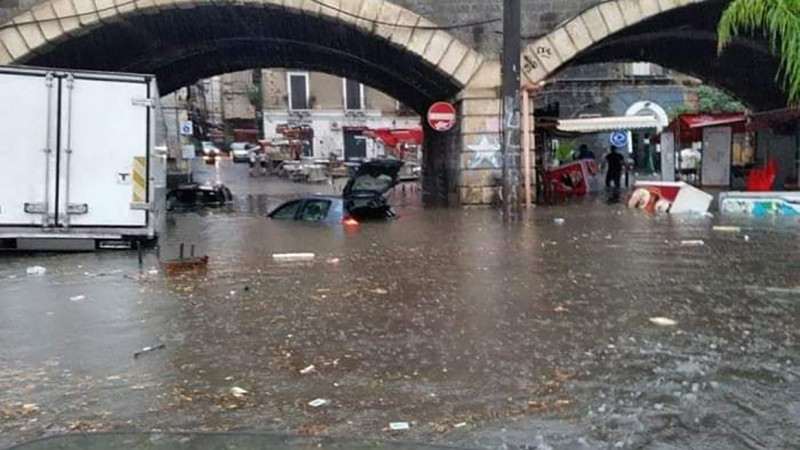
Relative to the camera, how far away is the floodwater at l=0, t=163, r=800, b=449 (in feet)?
15.7

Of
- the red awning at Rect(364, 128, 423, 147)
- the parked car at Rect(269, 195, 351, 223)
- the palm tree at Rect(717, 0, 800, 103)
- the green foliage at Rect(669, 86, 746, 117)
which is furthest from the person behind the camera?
the green foliage at Rect(669, 86, 746, 117)

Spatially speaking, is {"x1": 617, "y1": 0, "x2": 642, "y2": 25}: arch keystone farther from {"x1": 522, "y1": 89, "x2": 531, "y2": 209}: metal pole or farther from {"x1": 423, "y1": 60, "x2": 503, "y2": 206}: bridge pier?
{"x1": 423, "y1": 60, "x2": 503, "y2": 206}: bridge pier

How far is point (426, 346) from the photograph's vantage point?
6.59 meters

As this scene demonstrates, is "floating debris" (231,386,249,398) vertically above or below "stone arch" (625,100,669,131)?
below

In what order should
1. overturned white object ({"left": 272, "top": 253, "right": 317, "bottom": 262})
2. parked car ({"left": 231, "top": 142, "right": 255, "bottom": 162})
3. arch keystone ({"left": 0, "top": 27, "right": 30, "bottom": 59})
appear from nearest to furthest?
overturned white object ({"left": 272, "top": 253, "right": 317, "bottom": 262}), arch keystone ({"left": 0, "top": 27, "right": 30, "bottom": 59}), parked car ({"left": 231, "top": 142, "right": 255, "bottom": 162})

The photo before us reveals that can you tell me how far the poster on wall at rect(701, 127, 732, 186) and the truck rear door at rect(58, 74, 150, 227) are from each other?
75.5 feet

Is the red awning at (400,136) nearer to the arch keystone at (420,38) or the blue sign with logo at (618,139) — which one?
the blue sign with logo at (618,139)

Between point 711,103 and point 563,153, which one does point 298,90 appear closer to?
point 563,153

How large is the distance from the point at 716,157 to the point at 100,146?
24325mm

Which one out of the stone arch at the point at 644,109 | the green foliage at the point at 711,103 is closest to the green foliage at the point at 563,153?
the stone arch at the point at 644,109

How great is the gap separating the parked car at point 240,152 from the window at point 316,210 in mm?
43728

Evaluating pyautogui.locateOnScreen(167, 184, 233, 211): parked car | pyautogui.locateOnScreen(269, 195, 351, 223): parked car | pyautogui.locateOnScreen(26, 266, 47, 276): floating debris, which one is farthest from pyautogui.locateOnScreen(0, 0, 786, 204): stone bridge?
pyautogui.locateOnScreen(26, 266, 47, 276): floating debris

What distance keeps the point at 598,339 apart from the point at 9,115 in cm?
961

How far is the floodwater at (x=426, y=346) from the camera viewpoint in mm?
4789
